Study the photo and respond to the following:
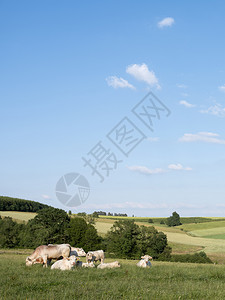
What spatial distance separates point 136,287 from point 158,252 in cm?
5512

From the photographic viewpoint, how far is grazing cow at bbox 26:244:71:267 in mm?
20078

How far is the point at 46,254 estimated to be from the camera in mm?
20391

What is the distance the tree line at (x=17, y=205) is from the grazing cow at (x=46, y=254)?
96.3 m

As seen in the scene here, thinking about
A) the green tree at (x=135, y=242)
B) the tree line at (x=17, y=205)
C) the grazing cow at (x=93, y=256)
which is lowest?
the green tree at (x=135, y=242)

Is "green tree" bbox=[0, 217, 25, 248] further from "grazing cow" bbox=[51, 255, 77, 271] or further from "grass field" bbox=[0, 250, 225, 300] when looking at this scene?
"grass field" bbox=[0, 250, 225, 300]

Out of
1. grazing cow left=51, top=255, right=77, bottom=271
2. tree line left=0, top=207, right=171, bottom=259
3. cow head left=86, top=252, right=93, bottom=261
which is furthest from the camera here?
tree line left=0, top=207, right=171, bottom=259

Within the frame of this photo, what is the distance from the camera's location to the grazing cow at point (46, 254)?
20078 millimetres

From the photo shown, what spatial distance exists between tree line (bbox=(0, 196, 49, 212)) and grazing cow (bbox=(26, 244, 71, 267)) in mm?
96304

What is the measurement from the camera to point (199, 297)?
11258 millimetres

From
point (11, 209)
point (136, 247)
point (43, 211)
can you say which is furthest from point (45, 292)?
point (11, 209)

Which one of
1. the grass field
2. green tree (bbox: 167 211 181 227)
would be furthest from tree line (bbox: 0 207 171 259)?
green tree (bbox: 167 211 181 227)

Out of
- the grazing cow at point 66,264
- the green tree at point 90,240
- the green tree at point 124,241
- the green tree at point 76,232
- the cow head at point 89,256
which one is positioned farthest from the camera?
the green tree at point 124,241

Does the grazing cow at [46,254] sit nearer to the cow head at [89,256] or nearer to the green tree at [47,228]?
the cow head at [89,256]

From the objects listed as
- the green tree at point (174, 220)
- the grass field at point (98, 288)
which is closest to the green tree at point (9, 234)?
the grass field at point (98, 288)
